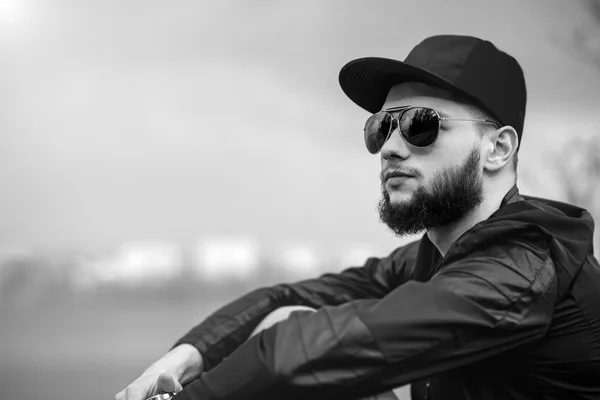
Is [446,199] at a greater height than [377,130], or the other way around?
[377,130]

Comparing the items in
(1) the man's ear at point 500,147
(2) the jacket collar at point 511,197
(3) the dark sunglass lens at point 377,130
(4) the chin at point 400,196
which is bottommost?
(2) the jacket collar at point 511,197

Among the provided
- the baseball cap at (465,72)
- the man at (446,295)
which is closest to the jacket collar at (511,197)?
the man at (446,295)

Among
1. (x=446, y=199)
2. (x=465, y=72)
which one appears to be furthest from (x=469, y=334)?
(x=465, y=72)

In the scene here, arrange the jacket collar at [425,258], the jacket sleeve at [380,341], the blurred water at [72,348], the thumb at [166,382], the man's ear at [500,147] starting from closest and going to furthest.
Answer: the jacket sleeve at [380,341]
the thumb at [166,382]
the man's ear at [500,147]
the jacket collar at [425,258]
the blurred water at [72,348]

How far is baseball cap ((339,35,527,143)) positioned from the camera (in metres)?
1.46

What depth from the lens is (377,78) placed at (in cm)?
163

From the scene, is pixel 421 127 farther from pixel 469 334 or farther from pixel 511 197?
pixel 469 334

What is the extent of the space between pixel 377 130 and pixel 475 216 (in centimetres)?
32

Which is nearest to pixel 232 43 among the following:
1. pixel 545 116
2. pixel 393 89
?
pixel 545 116

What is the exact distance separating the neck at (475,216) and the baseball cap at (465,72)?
0.17 metres

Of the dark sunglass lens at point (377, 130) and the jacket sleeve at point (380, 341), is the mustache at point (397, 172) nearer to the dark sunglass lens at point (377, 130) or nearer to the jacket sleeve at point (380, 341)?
the dark sunglass lens at point (377, 130)

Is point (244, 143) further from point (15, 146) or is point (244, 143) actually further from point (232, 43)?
point (15, 146)

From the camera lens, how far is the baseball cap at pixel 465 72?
1458mm

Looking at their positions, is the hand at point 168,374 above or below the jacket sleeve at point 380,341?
above
